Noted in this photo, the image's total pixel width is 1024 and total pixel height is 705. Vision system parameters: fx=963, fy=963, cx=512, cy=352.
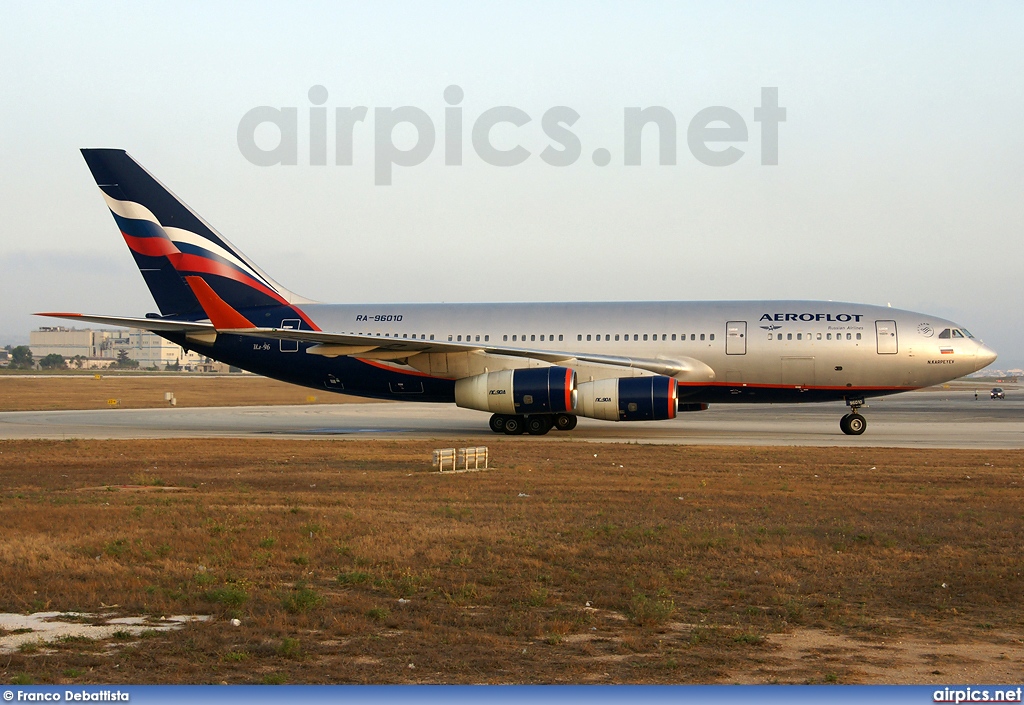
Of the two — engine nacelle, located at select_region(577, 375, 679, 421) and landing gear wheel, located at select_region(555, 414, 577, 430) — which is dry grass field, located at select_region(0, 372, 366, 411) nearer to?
landing gear wheel, located at select_region(555, 414, 577, 430)

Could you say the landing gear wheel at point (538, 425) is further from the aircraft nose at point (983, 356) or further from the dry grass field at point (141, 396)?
the dry grass field at point (141, 396)

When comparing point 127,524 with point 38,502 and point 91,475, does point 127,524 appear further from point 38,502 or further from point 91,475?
point 91,475

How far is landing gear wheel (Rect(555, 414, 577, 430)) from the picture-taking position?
3017 centimetres

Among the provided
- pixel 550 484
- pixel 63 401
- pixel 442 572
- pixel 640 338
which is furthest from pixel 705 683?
pixel 63 401

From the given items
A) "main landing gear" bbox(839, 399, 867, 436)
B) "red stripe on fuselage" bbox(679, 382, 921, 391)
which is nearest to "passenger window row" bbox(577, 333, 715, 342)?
"red stripe on fuselage" bbox(679, 382, 921, 391)

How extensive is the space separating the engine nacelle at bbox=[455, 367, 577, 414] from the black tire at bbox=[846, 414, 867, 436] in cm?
862

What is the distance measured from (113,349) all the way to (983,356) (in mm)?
193449

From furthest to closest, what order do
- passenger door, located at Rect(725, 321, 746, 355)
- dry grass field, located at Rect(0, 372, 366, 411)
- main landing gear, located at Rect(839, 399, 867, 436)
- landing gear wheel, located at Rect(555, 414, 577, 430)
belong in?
dry grass field, located at Rect(0, 372, 366, 411) < landing gear wheel, located at Rect(555, 414, 577, 430) < main landing gear, located at Rect(839, 399, 867, 436) < passenger door, located at Rect(725, 321, 746, 355)

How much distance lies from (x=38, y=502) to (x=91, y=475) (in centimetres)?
416

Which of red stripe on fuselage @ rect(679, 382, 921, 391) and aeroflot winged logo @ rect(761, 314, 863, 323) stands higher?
aeroflot winged logo @ rect(761, 314, 863, 323)

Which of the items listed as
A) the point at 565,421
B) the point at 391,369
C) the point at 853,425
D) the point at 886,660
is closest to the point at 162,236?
the point at 391,369

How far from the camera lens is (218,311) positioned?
101 ft

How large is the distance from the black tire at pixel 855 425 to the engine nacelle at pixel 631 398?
6.06 metres

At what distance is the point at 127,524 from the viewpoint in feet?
40.3
